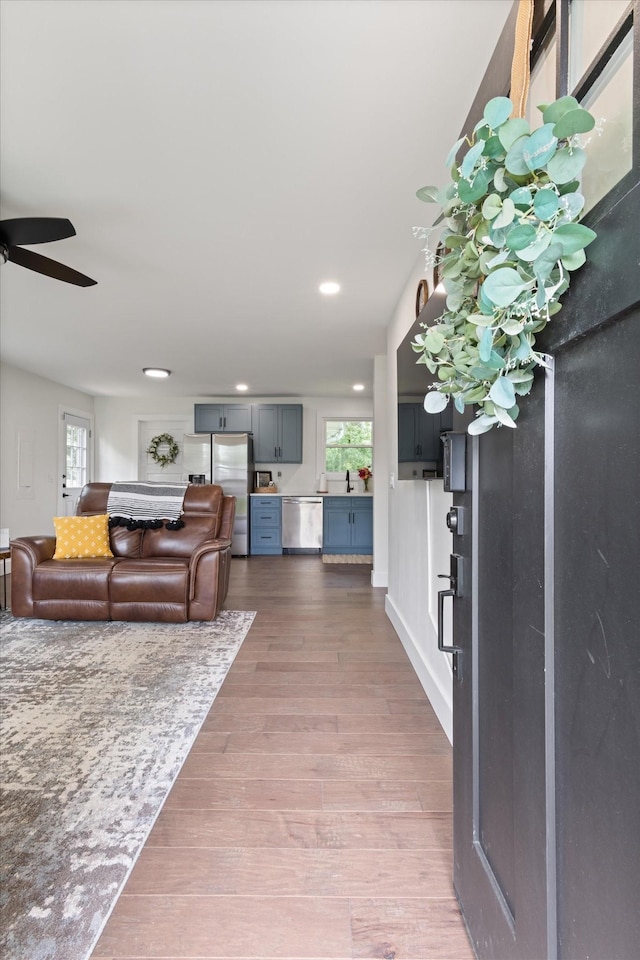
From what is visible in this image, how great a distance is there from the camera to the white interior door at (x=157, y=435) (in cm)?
767

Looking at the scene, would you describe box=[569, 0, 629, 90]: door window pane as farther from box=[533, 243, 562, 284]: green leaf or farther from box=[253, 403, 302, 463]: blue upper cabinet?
box=[253, 403, 302, 463]: blue upper cabinet

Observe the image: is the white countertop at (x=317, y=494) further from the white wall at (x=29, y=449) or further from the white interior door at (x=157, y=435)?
the white wall at (x=29, y=449)

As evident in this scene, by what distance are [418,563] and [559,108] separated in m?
2.39

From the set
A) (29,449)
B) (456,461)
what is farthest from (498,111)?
(29,449)

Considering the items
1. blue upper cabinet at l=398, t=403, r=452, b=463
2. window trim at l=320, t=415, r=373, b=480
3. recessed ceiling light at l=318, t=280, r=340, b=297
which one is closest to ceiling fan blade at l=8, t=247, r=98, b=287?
recessed ceiling light at l=318, t=280, r=340, b=297

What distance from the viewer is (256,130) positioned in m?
1.75

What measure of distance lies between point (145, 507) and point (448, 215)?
3800mm

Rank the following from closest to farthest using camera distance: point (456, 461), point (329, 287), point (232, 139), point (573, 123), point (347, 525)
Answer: point (573, 123), point (456, 461), point (232, 139), point (329, 287), point (347, 525)

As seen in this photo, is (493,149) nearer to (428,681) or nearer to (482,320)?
(482,320)

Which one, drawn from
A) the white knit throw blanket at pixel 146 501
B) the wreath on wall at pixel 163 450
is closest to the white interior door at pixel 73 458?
the wreath on wall at pixel 163 450

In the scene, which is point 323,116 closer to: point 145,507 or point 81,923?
point 81,923

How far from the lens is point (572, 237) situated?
58 cm

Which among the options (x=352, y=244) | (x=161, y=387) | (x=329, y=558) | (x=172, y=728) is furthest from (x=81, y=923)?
(x=161, y=387)

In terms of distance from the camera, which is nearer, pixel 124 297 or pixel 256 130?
pixel 256 130
